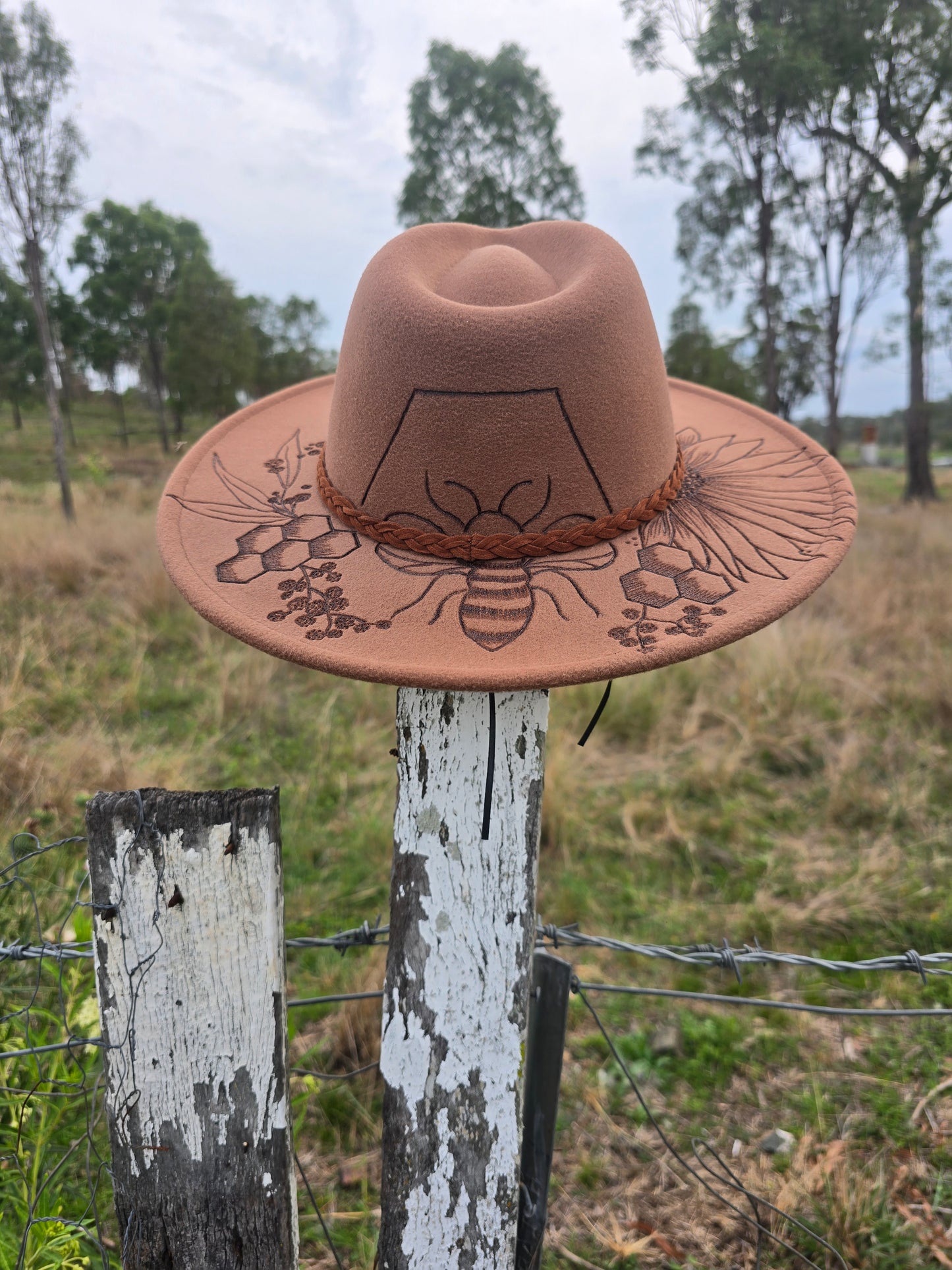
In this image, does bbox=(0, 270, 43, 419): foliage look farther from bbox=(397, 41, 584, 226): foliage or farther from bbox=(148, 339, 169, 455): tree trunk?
bbox=(397, 41, 584, 226): foliage

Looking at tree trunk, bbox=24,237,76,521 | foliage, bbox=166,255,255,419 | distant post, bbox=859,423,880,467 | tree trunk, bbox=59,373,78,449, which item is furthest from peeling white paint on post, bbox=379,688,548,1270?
distant post, bbox=859,423,880,467

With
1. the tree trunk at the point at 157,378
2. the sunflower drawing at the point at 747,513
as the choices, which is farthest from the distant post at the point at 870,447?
the sunflower drawing at the point at 747,513

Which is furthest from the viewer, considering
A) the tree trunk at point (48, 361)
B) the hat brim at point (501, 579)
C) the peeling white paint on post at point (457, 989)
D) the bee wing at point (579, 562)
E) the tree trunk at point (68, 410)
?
the tree trunk at point (68, 410)

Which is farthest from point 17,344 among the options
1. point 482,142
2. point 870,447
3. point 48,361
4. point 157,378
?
point 870,447

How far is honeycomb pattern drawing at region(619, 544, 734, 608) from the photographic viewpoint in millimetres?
1033

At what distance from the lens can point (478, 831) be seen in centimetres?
123

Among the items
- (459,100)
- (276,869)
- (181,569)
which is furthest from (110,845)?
(459,100)

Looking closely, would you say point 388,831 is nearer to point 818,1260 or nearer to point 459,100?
point 818,1260

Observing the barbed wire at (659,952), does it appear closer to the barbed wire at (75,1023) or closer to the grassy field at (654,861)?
the barbed wire at (75,1023)

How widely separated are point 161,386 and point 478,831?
1411cm

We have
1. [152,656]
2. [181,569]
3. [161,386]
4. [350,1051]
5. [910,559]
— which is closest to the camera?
[181,569]

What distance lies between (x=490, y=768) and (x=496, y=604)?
0.29m

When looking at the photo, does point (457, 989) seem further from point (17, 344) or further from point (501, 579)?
point (17, 344)

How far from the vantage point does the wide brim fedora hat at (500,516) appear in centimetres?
98
